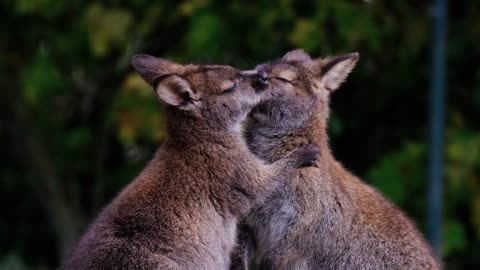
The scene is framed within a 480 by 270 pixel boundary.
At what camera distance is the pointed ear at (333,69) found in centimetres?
669

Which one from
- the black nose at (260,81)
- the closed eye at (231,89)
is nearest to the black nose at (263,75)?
the black nose at (260,81)

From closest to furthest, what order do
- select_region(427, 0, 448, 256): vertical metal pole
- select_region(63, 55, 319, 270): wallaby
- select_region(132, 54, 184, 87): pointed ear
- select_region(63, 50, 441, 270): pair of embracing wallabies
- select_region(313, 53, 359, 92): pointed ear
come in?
select_region(63, 55, 319, 270): wallaby
select_region(63, 50, 441, 270): pair of embracing wallabies
select_region(132, 54, 184, 87): pointed ear
select_region(313, 53, 359, 92): pointed ear
select_region(427, 0, 448, 256): vertical metal pole

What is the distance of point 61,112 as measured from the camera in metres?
13.0

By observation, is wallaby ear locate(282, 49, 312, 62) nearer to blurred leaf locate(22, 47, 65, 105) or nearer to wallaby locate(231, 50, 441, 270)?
wallaby locate(231, 50, 441, 270)

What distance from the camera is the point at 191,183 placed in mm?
6082

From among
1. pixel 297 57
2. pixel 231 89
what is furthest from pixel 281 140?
pixel 297 57

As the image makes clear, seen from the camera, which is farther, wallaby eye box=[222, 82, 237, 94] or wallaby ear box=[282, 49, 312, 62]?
wallaby ear box=[282, 49, 312, 62]

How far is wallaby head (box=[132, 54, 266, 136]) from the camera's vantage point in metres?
6.27

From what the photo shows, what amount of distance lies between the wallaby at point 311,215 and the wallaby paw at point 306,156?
1.5 inches

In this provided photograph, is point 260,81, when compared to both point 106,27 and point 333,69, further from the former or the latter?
point 106,27

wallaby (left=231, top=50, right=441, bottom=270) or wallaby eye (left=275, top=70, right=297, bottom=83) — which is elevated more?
wallaby eye (left=275, top=70, right=297, bottom=83)

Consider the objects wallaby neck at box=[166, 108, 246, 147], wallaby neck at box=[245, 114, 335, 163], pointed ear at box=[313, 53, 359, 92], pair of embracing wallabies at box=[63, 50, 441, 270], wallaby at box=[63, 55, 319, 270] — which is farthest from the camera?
pointed ear at box=[313, 53, 359, 92]

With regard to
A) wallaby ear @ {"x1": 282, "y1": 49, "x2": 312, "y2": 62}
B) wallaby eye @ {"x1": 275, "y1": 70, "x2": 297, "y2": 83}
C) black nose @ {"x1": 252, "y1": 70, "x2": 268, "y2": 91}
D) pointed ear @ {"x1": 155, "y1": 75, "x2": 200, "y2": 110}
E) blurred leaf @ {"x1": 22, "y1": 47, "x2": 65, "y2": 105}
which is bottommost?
blurred leaf @ {"x1": 22, "y1": 47, "x2": 65, "y2": 105}

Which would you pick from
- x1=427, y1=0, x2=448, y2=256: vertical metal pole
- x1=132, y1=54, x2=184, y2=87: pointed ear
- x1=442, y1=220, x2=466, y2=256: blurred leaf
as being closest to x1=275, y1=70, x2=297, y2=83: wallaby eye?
x1=132, y1=54, x2=184, y2=87: pointed ear
